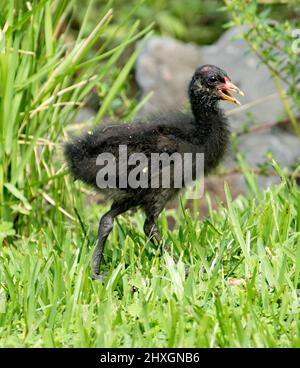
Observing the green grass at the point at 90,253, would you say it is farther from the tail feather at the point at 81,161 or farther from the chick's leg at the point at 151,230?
the tail feather at the point at 81,161

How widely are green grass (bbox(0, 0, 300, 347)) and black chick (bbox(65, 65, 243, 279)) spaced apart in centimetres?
21

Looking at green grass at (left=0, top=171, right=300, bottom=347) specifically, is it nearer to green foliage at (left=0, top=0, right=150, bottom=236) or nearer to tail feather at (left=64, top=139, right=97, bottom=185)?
tail feather at (left=64, top=139, right=97, bottom=185)

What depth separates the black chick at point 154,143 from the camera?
14.8 ft

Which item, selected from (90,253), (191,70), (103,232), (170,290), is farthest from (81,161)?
(191,70)

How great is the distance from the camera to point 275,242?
15.4 feet

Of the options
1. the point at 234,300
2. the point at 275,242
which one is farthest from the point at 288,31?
the point at 234,300

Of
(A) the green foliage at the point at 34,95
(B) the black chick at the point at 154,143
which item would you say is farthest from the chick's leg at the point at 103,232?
(A) the green foliage at the point at 34,95

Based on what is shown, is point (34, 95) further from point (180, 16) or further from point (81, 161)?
point (180, 16)

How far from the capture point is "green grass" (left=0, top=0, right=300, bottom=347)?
11.9 ft

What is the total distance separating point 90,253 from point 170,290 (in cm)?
64

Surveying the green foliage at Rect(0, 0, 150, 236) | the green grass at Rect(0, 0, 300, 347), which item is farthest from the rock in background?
the green foliage at Rect(0, 0, 150, 236)

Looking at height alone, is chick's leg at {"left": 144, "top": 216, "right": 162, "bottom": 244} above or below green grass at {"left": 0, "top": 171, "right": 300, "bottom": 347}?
above

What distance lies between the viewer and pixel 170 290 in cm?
398
